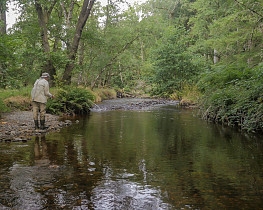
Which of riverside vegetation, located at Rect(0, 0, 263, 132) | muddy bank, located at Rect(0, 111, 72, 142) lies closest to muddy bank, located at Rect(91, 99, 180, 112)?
riverside vegetation, located at Rect(0, 0, 263, 132)

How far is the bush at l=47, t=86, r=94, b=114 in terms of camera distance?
46.2ft

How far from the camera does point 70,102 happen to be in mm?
14570

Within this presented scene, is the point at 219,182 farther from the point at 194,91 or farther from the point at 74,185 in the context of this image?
the point at 194,91

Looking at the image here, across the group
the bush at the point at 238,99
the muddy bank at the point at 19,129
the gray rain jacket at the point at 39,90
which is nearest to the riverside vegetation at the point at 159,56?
the bush at the point at 238,99

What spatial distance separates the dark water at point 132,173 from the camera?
10.7 feet

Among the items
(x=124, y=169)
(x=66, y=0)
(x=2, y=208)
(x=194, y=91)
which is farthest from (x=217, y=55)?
(x=2, y=208)

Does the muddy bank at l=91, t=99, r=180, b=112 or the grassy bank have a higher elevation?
the grassy bank

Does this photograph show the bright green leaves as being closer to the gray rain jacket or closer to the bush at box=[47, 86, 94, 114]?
the bush at box=[47, 86, 94, 114]

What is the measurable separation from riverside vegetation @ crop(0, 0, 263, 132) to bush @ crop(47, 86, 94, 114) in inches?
2.2

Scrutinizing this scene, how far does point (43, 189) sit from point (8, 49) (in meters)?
6.24

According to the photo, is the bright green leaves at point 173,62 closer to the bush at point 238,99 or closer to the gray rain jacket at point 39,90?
the bush at point 238,99

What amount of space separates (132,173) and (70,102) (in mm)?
10787

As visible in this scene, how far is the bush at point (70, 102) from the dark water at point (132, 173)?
6644mm

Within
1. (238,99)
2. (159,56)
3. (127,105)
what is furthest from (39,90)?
(159,56)
